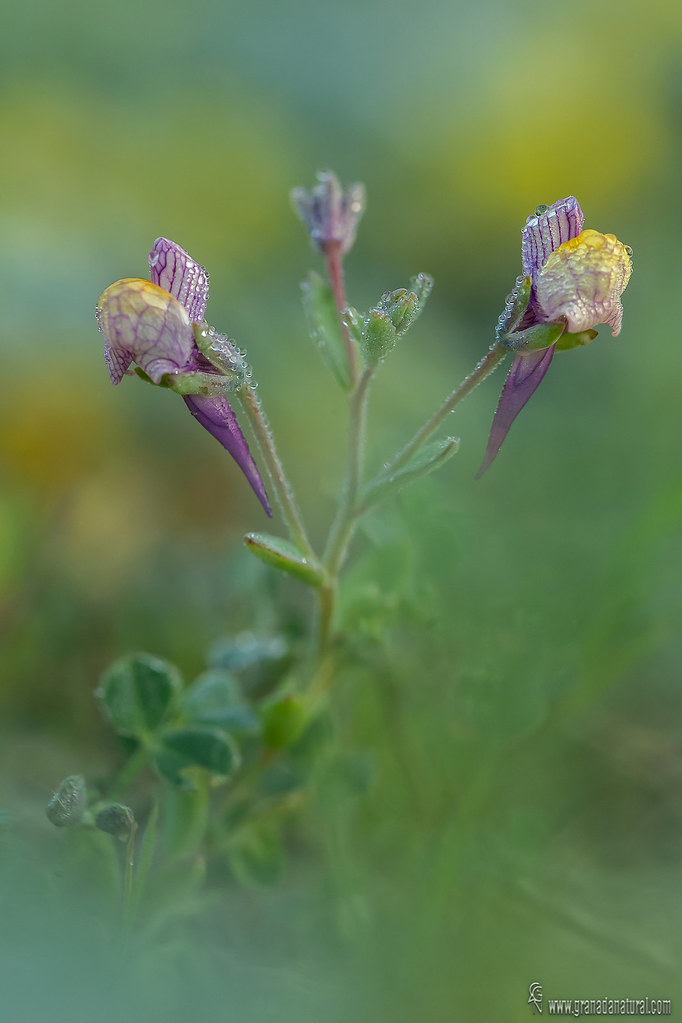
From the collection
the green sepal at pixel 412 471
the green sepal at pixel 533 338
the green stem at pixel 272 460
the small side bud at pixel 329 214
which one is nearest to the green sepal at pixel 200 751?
the green stem at pixel 272 460

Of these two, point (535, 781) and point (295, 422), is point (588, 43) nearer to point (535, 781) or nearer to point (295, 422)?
point (295, 422)

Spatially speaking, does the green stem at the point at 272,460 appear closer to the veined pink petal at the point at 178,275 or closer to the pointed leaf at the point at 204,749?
the veined pink petal at the point at 178,275

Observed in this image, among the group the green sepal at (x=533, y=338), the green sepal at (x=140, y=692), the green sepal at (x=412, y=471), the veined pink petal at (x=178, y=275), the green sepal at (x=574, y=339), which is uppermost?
the green sepal at (x=574, y=339)

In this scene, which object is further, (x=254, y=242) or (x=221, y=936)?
(x=254, y=242)

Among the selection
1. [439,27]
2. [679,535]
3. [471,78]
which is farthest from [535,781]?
[439,27]

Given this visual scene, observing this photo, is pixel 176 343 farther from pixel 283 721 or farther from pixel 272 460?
pixel 283 721
